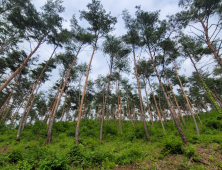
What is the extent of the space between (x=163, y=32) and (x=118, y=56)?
7.15 m

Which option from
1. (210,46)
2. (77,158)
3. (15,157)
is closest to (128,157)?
(77,158)

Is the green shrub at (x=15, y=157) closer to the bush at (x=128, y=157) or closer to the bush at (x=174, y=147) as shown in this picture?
the bush at (x=128, y=157)

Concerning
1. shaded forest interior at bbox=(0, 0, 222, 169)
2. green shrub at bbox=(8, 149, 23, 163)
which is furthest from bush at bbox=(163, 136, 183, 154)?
green shrub at bbox=(8, 149, 23, 163)

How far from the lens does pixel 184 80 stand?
17484 millimetres

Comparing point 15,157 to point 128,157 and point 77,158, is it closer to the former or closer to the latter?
point 77,158

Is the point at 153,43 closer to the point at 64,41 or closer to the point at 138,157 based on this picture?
the point at 138,157

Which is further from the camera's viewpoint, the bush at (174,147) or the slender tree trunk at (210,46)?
the slender tree trunk at (210,46)

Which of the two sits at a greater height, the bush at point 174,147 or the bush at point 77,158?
the bush at point 174,147

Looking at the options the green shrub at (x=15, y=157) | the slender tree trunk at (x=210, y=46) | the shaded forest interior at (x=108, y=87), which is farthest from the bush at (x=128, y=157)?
the slender tree trunk at (x=210, y=46)

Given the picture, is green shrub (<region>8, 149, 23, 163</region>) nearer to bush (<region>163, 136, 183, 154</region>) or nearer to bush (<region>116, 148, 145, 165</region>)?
bush (<region>116, 148, 145, 165</region>)

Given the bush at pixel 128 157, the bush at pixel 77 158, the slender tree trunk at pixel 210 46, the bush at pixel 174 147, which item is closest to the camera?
the bush at pixel 77 158

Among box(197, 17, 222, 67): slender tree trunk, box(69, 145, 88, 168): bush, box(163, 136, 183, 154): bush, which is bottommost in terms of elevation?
box(69, 145, 88, 168): bush

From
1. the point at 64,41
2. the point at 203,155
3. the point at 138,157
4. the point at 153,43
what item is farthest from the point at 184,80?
the point at 64,41

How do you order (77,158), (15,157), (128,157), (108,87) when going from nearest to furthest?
(15,157)
(77,158)
(128,157)
(108,87)
